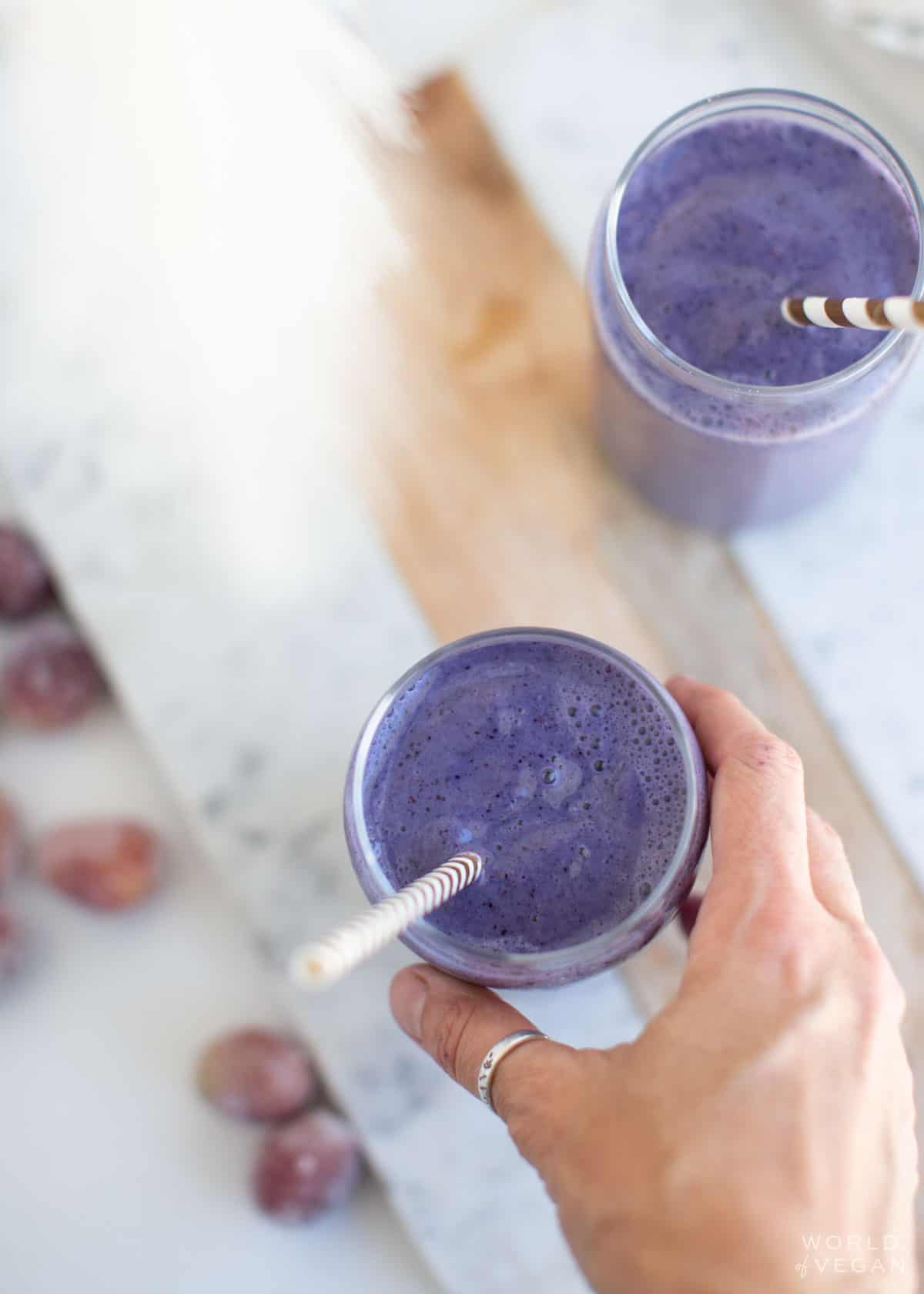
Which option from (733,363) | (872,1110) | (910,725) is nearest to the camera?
(872,1110)

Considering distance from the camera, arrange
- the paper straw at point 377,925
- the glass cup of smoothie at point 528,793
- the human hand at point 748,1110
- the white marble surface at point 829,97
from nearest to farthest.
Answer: the paper straw at point 377,925 < the human hand at point 748,1110 < the glass cup of smoothie at point 528,793 < the white marble surface at point 829,97

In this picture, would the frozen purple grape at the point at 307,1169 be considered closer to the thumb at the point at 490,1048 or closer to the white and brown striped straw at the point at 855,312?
the thumb at the point at 490,1048

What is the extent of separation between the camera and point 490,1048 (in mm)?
719

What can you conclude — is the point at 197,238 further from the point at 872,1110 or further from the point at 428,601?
the point at 872,1110

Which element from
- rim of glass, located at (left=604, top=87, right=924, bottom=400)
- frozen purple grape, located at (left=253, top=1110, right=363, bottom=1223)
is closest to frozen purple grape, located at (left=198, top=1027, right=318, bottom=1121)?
frozen purple grape, located at (left=253, top=1110, right=363, bottom=1223)

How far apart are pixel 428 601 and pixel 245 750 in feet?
0.68

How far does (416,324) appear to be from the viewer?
1.10 metres

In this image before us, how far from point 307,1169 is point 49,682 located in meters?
0.48

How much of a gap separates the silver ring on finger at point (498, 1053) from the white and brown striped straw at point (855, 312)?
1.47ft

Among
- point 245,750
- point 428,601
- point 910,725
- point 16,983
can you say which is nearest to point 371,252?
point 428,601

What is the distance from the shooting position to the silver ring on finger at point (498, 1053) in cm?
71

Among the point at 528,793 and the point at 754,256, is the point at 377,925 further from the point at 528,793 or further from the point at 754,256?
the point at 754,256

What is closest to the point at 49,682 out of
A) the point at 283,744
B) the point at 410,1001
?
the point at 283,744

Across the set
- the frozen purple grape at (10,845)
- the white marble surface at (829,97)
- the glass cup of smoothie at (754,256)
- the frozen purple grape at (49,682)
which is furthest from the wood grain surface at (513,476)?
the frozen purple grape at (10,845)
